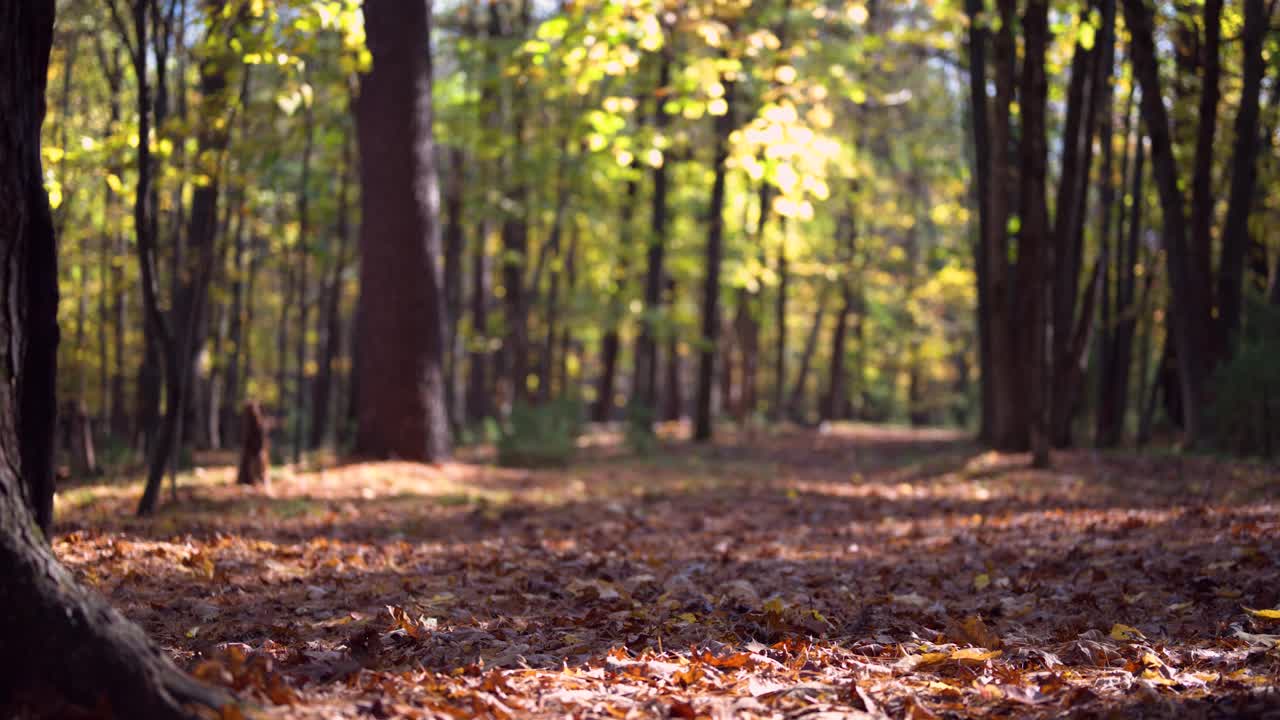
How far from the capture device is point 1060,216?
13.0m

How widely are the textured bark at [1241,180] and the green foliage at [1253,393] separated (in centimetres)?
102

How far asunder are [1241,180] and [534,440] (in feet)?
29.7

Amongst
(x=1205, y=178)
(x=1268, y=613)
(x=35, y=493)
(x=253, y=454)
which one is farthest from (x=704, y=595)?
(x=1205, y=178)

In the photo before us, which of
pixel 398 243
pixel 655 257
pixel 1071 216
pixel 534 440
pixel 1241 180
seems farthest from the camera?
pixel 655 257

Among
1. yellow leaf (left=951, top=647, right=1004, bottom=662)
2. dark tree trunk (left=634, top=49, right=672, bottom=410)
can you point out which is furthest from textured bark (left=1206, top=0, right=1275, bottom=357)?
yellow leaf (left=951, top=647, right=1004, bottom=662)

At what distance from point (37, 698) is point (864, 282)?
1110 inches

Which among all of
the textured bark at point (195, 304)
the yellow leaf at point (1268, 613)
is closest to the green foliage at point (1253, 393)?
the yellow leaf at point (1268, 613)

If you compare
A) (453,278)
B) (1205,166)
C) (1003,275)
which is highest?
(1205,166)

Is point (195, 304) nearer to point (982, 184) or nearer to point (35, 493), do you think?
point (35, 493)

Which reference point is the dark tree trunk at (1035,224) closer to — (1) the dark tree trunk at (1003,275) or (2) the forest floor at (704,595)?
(1) the dark tree trunk at (1003,275)

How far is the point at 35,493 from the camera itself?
3604mm

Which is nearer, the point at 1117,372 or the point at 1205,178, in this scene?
the point at 1205,178

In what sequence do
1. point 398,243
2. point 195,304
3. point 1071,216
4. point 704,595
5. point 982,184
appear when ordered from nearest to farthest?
point 704,595, point 195,304, point 398,243, point 1071,216, point 982,184

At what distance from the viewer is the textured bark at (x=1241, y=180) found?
1200 centimetres
